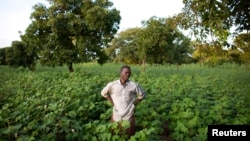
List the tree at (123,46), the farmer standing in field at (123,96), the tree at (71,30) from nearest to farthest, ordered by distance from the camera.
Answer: the farmer standing in field at (123,96), the tree at (71,30), the tree at (123,46)

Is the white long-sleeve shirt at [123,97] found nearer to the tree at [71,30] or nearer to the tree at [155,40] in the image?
the tree at [71,30]

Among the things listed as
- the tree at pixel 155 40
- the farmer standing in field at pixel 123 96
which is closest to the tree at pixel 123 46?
the tree at pixel 155 40

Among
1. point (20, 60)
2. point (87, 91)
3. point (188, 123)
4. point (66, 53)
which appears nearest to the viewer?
point (188, 123)

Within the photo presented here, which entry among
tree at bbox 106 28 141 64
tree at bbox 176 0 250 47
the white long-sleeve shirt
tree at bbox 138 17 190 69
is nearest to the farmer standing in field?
the white long-sleeve shirt

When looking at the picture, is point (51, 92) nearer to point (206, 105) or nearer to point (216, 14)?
point (206, 105)

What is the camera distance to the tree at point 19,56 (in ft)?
97.9

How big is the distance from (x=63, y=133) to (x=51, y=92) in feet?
14.1

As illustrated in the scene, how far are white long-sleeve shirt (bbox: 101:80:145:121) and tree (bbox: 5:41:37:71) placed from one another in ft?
82.5

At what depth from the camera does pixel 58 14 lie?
22.8 m

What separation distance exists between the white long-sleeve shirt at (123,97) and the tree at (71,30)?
54.0ft

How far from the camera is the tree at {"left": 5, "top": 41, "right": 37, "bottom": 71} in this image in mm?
29844

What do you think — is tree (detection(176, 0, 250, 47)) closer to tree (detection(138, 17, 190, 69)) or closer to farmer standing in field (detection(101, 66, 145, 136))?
farmer standing in field (detection(101, 66, 145, 136))

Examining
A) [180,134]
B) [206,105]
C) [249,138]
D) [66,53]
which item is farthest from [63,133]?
[66,53]

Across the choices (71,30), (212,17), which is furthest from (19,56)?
(212,17)
